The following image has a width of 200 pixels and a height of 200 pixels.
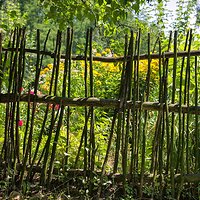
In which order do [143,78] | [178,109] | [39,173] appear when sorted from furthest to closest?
[143,78], [39,173], [178,109]

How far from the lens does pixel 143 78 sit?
5746 mm

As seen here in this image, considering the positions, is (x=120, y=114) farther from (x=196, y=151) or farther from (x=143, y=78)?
(x=143, y=78)

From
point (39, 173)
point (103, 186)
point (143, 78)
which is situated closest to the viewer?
point (103, 186)

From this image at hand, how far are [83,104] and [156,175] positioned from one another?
2.60 ft

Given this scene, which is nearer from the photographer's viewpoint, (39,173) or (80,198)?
(80,198)

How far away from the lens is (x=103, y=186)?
10.2 feet

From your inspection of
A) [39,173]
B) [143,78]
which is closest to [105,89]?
[143,78]

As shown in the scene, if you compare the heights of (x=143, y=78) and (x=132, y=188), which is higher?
(x=143, y=78)

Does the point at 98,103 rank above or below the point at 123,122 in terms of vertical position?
above

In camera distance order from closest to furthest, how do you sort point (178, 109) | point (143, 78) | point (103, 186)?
1. point (178, 109)
2. point (103, 186)
3. point (143, 78)

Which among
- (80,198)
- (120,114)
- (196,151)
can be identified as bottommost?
(80,198)

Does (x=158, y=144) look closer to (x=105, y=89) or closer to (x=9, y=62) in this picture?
(x=9, y=62)

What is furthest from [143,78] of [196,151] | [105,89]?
[196,151]

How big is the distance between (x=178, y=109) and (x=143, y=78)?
288 cm
